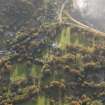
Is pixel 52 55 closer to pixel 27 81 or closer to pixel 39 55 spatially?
pixel 39 55

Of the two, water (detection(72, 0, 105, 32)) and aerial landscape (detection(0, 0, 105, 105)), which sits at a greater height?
water (detection(72, 0, 105, 32))

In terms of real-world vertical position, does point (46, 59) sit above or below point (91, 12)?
below

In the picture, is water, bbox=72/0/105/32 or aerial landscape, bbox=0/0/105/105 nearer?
aerial landscape, bbox=0/0/105/105

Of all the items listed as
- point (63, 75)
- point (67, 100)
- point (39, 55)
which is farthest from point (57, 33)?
point (67, 100)

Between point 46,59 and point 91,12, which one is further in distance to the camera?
point 91,12
